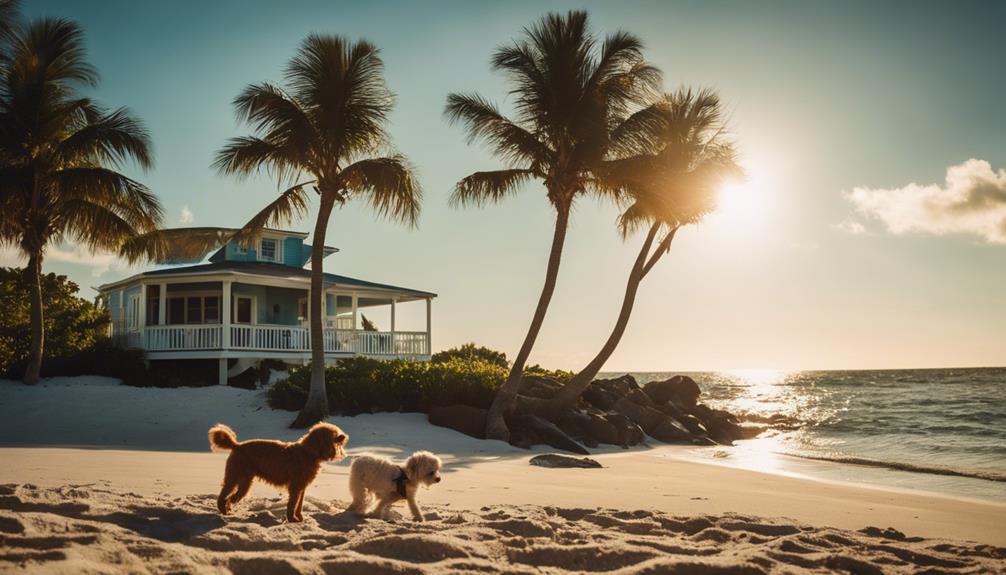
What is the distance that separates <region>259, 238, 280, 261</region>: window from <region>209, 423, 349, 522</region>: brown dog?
25.7 m

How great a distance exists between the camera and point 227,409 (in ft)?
55.8

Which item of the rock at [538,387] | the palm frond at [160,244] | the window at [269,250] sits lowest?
the rock at [538,387]

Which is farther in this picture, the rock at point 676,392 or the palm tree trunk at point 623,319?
the rock at point 676,392

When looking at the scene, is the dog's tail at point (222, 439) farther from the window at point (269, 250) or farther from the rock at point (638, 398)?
the window at point (269, 250)

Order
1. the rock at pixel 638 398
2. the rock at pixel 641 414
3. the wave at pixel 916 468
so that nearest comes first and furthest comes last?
the wave at pixel 916 468, the rock at pixel 641 414, the rock at pixel 638 398

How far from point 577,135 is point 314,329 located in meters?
7.09

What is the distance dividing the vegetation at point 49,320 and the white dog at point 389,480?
57.5ft

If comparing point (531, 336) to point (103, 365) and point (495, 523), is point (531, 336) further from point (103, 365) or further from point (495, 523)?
point (103, 365)

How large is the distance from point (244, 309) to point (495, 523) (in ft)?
78.9

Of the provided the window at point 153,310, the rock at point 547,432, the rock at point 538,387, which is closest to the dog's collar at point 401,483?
the rock at point 547,432

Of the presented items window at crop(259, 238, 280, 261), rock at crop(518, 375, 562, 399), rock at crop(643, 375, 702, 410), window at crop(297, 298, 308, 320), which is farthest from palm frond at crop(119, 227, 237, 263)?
rock at crop(643, 375, 702, 410)

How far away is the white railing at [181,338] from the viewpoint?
23891 mm

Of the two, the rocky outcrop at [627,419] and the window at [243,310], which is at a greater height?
the window at [243,310]

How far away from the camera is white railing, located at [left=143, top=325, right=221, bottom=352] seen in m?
23.9
